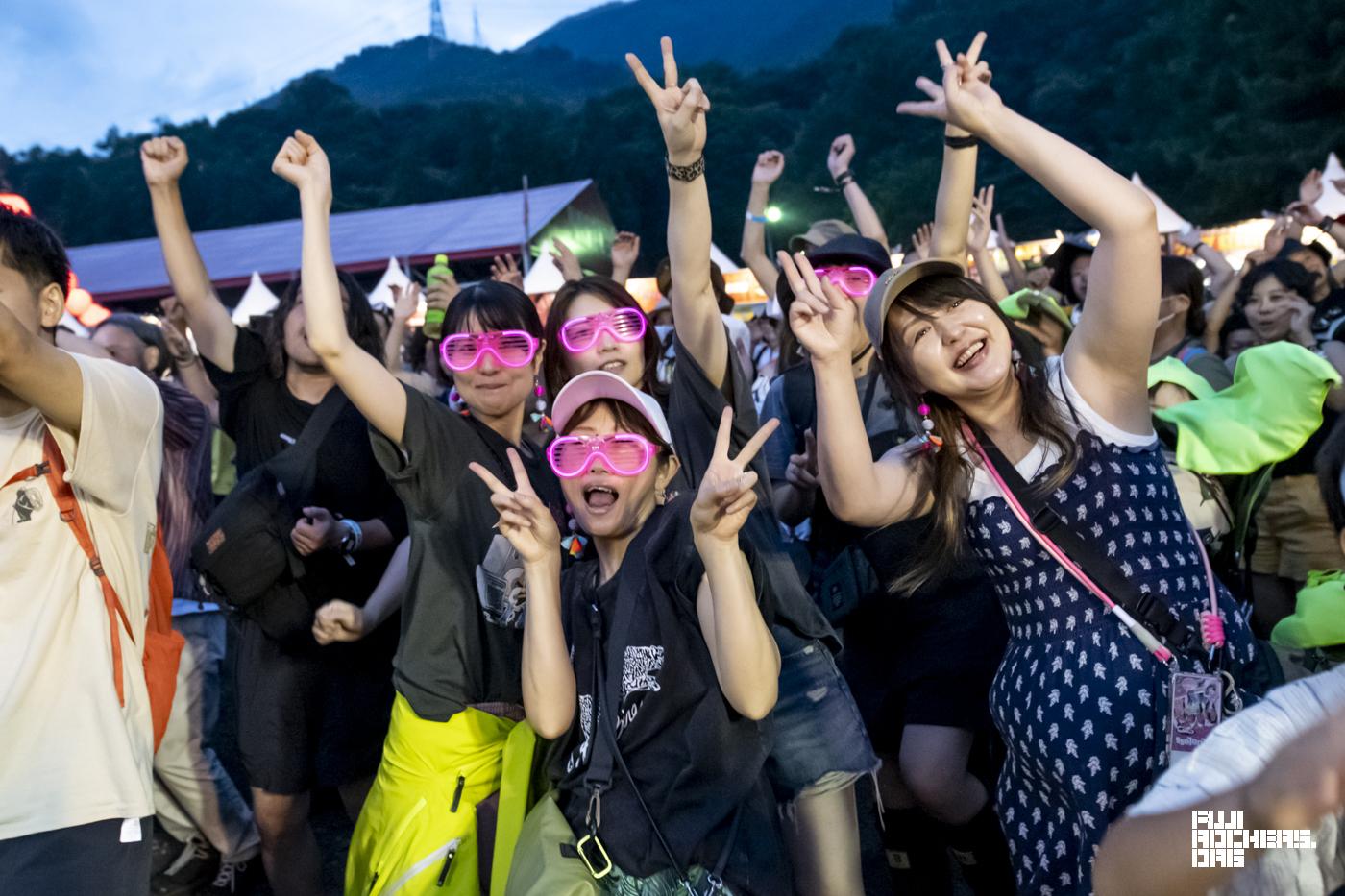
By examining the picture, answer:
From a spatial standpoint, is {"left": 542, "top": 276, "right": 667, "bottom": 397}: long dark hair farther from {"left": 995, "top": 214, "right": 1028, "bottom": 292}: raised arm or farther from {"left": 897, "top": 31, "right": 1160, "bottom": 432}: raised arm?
{"left": 995, "top": 214, "right": 1028, "bottom": 292}: raised arm

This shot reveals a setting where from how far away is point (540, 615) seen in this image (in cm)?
243

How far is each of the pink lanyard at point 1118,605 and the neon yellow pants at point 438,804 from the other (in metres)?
1.27

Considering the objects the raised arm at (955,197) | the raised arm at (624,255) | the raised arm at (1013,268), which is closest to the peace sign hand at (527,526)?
the raised arm at (955,197)

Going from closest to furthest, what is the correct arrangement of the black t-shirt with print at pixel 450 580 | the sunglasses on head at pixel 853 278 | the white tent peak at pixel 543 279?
the black t-shirt with print at pixel 450 580
the sunglasses on head at pixel 853 278
the white tent peak at pixel 543 279

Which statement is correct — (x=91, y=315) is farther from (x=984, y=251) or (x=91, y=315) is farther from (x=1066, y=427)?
(x=1066, y=427)

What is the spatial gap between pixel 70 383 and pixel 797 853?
2053mm

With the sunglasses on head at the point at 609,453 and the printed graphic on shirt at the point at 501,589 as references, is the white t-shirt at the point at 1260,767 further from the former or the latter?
the printed graphic on shirt at the point at 501,589

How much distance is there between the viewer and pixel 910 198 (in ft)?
137

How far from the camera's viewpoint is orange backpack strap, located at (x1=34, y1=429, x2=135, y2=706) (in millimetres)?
2227

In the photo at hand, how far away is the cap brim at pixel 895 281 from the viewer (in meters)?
2.51

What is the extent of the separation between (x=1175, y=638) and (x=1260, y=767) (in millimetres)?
1104

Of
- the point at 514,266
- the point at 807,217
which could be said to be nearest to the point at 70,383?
the point at 514,266

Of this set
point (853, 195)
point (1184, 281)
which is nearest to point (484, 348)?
point (853, 195)

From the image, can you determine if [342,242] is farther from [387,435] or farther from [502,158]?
[387,435]
